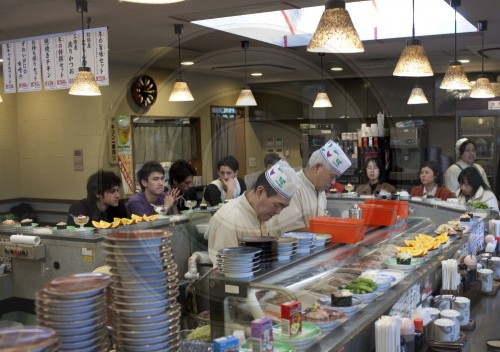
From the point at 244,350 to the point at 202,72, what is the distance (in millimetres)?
7741

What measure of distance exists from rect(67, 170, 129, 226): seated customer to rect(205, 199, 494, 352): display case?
96.1 inches

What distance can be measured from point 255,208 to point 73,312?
1.75 m

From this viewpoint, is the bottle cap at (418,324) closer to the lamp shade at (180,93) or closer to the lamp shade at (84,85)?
the lamp shade at (84,85)

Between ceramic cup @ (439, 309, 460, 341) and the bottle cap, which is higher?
the bottle cap

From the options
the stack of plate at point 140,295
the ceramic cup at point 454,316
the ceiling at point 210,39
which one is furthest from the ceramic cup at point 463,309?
the ceiling at point 210,39

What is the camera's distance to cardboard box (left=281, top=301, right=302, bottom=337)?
1875mm

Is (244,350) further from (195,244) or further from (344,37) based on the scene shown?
(195,244)

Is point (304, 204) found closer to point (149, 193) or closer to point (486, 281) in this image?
point (486, 281)

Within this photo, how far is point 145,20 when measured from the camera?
5070mm

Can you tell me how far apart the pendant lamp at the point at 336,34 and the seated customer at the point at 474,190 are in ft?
10.5

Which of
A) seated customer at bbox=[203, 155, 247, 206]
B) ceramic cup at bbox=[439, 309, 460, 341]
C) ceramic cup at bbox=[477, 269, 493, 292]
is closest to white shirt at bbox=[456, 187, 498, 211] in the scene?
ceramic cup at bbox=[477, 269, 493, 292]

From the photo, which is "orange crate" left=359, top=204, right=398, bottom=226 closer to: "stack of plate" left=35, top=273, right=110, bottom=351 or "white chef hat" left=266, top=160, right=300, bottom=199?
"white chef hat" left=266, top=160, right=300, bottom=199

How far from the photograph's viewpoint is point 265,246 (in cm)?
244

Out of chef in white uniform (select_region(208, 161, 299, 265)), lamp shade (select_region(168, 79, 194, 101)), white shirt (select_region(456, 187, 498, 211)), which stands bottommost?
white shirt (select_region(456, 187, 498, 211))
